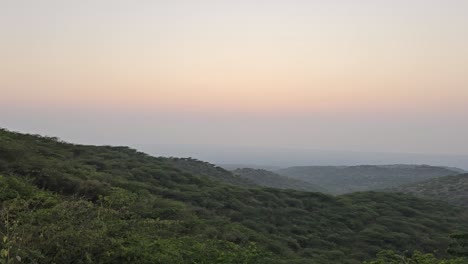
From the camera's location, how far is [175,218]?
499 inches

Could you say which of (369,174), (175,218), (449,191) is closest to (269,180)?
(449,191)

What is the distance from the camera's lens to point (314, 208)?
21250mm

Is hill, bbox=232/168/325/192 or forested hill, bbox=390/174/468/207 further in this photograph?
hill, bbox=232/168/325/192

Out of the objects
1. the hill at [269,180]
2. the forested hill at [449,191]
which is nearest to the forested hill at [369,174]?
the hill at [269,180]

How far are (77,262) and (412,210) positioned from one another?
22.4m

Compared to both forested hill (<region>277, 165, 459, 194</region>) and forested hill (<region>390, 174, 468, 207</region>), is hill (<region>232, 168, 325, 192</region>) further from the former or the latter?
forested hill (<region>390, 174, 468, 207</region>)

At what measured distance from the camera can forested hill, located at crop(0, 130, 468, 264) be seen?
7.71 m

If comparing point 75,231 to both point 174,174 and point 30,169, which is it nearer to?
point 30,169

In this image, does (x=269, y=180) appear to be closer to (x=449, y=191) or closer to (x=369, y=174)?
(x=449, y=191)

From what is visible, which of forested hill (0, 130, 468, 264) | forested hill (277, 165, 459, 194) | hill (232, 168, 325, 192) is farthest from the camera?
forested hill (277, 165, 459, 194)

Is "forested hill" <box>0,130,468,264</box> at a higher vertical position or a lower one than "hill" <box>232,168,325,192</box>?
higher

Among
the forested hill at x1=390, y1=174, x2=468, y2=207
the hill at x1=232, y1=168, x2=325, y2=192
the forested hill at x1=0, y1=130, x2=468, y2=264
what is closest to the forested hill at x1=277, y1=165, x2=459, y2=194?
the hill at x1=232, y1=168, x2=325, y2=192

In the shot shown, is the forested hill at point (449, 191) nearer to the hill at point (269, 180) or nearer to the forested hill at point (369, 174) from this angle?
the hill at point (269, 180)

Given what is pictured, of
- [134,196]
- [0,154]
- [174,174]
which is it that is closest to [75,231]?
[134,196]
